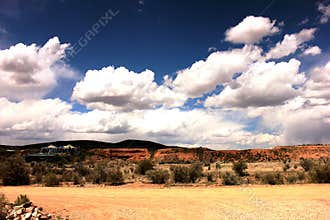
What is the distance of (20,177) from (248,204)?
20050 millimetres

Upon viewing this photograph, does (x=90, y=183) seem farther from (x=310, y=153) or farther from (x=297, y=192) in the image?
(x=310, y=153)

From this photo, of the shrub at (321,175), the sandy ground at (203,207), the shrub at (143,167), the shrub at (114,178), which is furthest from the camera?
the shrub at (143,167)

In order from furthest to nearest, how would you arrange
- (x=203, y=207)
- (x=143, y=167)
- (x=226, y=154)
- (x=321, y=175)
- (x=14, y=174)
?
1. (x=226, y=154)
2. (x=143, y=167)
3. (x=14, y=174)
4. (x=321, y=175)
5. (x=203, y=207)

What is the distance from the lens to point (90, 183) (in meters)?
28.4

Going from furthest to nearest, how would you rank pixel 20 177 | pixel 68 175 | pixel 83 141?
pixel 83 141, pixel 68 175, pixel 20 177

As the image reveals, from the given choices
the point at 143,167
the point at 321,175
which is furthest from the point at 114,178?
the point at 321,175

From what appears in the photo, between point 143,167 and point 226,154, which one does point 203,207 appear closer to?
point 143,167

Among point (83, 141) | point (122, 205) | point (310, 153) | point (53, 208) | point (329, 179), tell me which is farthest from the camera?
point (83, 141)

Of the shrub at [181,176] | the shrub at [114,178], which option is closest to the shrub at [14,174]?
the shrub at [114,178]

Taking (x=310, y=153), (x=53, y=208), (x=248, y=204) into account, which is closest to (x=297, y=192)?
(x=248, y=204)

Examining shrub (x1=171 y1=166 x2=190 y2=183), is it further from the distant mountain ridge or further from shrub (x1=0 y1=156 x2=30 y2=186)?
the distant mountain ridge

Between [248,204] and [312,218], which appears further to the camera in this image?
[248,204]

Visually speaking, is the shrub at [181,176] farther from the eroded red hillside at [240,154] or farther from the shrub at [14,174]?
the eroded red hillside at [240,154]

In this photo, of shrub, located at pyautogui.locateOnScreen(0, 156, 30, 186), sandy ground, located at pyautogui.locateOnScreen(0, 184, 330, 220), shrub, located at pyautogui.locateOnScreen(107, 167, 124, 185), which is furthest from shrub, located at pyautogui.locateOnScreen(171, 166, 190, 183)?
shrub, located at pyautogui.locateOnScreen(0, 156, 30, 186)
